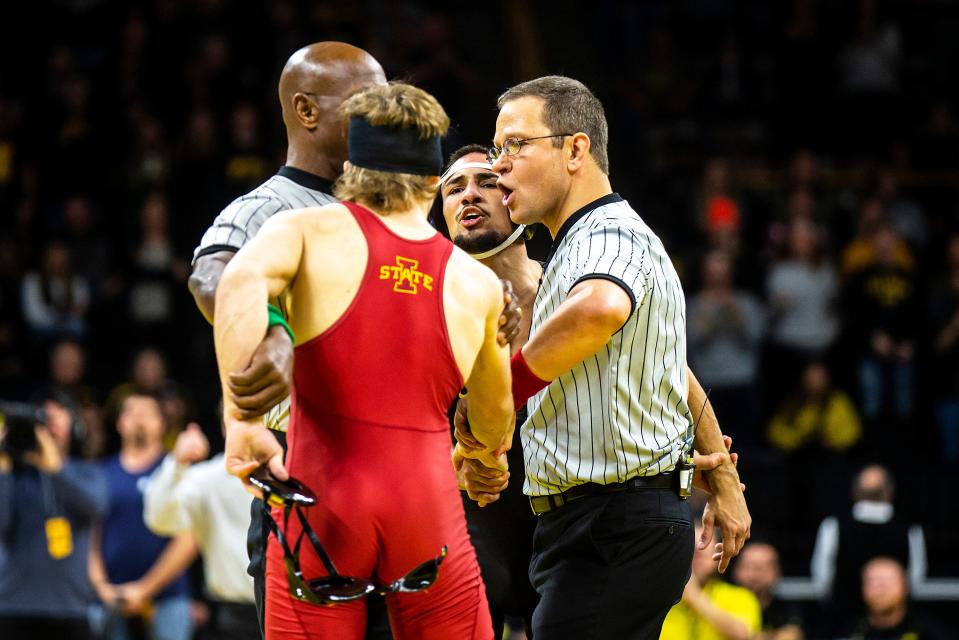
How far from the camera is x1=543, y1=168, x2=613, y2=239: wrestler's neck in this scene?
166 inches

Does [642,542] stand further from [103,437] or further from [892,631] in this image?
[103,437]

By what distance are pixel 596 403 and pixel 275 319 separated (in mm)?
1161

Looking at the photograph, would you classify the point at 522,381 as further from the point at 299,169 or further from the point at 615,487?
the point at 299,169

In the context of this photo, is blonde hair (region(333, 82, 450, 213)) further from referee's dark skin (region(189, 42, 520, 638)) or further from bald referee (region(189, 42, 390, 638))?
referee's dark skin (region(189, 42, 520, 638))

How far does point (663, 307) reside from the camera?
13.2ft

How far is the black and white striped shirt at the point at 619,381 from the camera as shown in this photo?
3957 mm

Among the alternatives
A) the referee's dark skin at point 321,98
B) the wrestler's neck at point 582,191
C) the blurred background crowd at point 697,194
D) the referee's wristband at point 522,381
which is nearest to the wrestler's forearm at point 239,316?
the referee's wristband at point 522,381

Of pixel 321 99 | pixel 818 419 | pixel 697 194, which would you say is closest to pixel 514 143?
pixel 321 99

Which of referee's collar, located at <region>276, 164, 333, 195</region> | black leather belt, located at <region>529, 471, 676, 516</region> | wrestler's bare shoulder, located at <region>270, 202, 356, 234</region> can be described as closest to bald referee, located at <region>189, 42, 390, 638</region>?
referee's collar, located at <region>276, 164, 333, 195</region>

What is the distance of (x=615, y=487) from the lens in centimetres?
401

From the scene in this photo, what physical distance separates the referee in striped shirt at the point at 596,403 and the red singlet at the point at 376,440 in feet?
1.64

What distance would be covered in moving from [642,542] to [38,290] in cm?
842

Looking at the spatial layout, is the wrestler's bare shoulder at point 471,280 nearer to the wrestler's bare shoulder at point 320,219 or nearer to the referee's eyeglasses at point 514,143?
the wrestler's bare shoulder at point 320,219

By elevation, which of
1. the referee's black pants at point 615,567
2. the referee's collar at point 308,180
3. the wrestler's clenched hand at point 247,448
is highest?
the referee's collar at point 308,180
